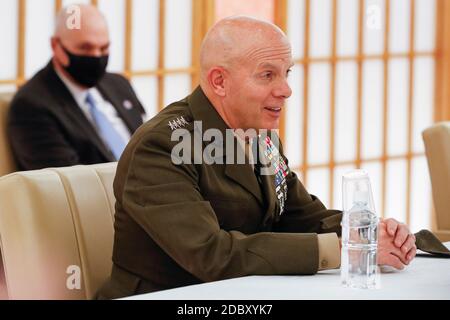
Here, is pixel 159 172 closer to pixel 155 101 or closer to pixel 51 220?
pixel 51 220

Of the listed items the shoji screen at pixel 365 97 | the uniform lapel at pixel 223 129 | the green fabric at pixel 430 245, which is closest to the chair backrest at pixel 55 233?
the uniform lapel at pixel 223 129

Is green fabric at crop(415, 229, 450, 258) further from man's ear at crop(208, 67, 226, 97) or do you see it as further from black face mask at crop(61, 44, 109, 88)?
black face mask at crop(61, 44, 109, 88)

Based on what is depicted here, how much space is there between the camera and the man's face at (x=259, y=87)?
203cm

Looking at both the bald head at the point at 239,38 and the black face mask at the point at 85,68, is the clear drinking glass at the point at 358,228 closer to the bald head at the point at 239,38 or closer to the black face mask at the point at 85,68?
the bald head at the point at 239,38

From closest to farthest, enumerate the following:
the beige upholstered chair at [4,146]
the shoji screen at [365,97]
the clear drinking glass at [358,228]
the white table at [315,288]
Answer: the white table at [315,288], the clear drinking glass at [358,228], the beige upholstered chair at [4,146], the shoji screen at [365,97]

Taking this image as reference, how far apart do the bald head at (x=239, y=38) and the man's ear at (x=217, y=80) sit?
15 millimetres

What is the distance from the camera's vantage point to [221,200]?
78.1 inches

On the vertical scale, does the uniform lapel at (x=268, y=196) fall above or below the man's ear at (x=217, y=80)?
below

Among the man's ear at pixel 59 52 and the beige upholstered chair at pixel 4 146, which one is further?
the man's ear at pixel 59 52

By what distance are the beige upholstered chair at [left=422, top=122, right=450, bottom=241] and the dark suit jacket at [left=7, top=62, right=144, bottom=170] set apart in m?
1.05

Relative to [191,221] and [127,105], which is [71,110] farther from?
[191,221]

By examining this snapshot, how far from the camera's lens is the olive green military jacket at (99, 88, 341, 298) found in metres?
1.79
